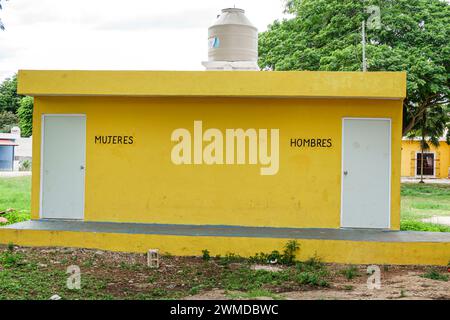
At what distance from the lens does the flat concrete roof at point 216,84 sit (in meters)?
9.58

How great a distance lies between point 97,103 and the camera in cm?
1054

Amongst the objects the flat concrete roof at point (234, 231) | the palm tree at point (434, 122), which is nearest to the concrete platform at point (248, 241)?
the flat concrete roof at point (234, 231)

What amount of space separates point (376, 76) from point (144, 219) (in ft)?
15.9

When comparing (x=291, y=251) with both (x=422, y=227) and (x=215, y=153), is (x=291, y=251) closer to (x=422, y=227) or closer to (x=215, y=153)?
(x=215, y=153)

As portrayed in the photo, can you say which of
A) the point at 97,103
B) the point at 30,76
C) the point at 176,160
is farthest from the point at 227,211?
the point at 30,76

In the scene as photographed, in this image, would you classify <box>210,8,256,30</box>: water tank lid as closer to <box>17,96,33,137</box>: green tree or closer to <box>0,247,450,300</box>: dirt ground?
<box>0,247,450,300</box>: dirt ground

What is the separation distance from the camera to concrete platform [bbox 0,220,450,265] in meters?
8.86

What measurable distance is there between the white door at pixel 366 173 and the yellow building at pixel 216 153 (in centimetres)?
2

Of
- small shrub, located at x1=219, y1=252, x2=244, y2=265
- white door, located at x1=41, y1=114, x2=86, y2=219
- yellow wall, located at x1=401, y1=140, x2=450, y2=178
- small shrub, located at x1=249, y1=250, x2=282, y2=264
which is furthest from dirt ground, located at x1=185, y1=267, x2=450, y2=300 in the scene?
yellow wall, located at x1=401, y1=140, x2=450, y2=178

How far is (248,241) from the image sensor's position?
29.5 feet

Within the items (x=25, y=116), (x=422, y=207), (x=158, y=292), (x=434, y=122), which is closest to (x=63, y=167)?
(x=158, y=292)

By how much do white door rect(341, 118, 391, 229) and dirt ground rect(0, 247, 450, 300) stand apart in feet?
4.98

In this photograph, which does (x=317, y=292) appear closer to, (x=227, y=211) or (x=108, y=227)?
(x=227, y=211)

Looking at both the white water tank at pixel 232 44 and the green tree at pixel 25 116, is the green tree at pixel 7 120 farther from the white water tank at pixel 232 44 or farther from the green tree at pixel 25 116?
the white water tank at pixel 232 44
